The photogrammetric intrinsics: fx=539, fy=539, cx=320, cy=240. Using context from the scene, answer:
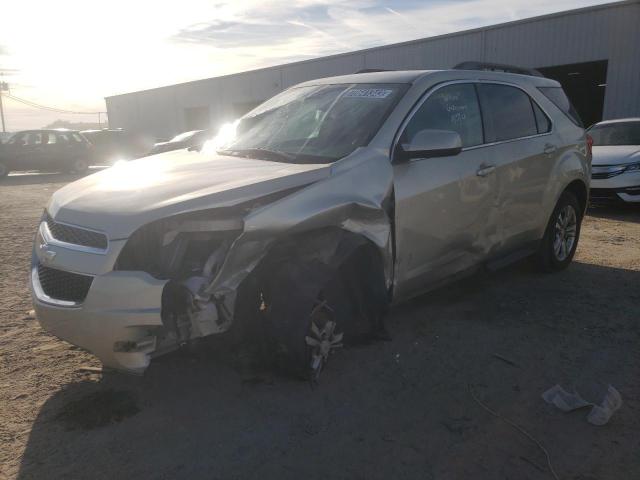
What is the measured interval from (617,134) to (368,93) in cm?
833

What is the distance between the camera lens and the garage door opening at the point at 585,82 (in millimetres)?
18705

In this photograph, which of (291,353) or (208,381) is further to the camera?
(208,381)

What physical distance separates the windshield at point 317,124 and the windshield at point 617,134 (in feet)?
26.4

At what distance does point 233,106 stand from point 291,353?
32129 mm

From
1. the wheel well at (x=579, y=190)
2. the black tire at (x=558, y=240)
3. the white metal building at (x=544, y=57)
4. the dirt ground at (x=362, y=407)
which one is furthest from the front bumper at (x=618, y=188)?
the white metal building at (x=544, y=57)

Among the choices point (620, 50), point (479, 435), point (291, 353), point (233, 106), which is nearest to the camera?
point (479, 435)

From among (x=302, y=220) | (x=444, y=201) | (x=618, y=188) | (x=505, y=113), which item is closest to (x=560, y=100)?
(x=505, y=113)

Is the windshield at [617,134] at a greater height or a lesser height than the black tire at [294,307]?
greater

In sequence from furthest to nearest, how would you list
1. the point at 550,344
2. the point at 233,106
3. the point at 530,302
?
1. the point at 233,106
2. the point at 530,302
3. the point at 550,344

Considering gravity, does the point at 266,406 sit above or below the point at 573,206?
below

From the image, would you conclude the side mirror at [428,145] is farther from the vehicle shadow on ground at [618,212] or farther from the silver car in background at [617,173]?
the silver car in background at [617,173]

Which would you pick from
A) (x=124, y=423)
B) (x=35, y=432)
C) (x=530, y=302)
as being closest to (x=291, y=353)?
(x=124, y=423)

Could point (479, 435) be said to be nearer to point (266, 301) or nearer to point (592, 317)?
point (266, 301)

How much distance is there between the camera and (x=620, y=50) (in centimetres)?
1577
